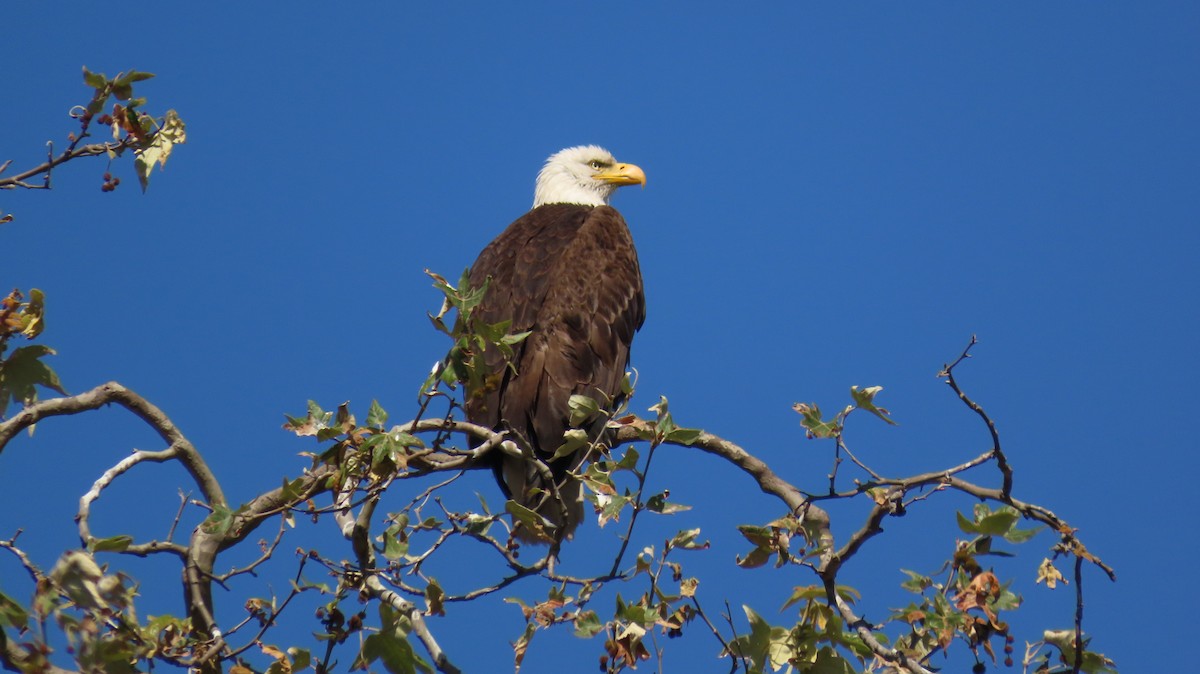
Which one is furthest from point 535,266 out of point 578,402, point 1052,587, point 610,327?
point 1052,587

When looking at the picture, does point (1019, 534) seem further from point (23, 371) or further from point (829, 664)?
point (23, 371)

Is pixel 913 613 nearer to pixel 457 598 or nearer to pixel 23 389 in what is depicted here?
pixel 457 598

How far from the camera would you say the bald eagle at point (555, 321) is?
5.26m

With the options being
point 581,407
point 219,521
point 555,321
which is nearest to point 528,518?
point 581,407

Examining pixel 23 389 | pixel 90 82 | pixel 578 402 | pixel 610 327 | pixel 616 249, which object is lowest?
pixel 23 389

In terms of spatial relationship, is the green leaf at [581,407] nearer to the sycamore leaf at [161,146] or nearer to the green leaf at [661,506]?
the green leaf at [661,506]

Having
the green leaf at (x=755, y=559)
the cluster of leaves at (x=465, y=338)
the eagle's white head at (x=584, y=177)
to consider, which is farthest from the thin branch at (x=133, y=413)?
the eagle's white head at (x=584, y=177)

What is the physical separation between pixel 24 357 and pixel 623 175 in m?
5.42

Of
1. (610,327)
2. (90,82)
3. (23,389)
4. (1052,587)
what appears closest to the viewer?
(1052,587)

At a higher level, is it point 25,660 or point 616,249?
point 616,249

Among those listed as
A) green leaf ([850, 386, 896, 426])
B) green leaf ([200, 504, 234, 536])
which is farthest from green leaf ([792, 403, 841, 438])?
green leaf ([200, 504, 234, 536])

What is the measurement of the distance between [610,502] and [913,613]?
2.66 ft

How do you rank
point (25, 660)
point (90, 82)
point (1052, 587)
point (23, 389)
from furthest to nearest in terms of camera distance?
point (90, 82)
point (23, 389)
point (1052, 587)
point (25, 660)

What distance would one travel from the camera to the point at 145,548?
10.4 ft
